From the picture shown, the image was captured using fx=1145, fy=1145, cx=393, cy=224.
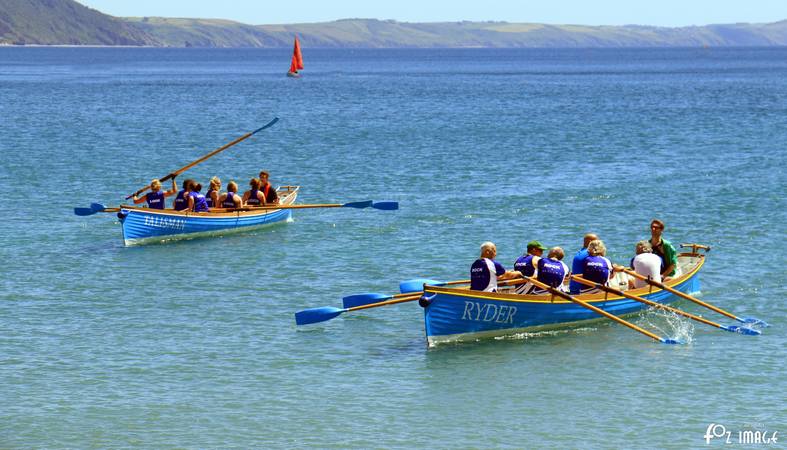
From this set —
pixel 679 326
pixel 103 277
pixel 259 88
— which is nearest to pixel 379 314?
pixel 679 326

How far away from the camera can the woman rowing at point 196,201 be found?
3509cm

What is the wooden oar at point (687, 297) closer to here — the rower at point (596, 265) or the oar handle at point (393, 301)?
the rower at point (596, 265)

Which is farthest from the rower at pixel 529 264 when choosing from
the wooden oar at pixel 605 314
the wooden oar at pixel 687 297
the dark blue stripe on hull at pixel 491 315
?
the wooden oar at pixel 687 297

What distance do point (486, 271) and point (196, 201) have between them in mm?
15076

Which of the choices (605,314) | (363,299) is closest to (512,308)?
(605,314)

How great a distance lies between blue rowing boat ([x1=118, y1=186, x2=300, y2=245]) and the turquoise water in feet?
1.65

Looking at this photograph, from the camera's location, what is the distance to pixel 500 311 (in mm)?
22828

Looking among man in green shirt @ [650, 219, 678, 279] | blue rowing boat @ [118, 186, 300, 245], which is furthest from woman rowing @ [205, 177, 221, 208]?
man in green shirt @ [650, 219, 678, 279]

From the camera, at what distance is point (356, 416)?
1925 cm

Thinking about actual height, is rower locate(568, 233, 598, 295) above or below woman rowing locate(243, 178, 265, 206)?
above

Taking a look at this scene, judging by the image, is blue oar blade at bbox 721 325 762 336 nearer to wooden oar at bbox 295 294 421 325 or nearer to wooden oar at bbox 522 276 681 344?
wooden oar at bbox 522 276 681 344

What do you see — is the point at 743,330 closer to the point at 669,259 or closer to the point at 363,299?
the point at 669,259

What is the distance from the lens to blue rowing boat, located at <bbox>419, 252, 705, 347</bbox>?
22.1 metres

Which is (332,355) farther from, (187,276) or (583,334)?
(187,276)
